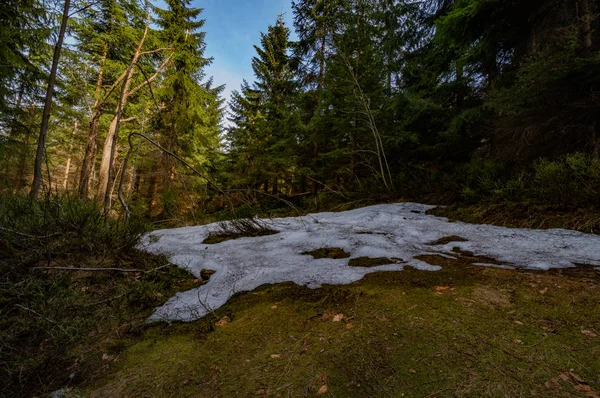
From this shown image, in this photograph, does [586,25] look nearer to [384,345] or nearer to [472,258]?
[472,258]

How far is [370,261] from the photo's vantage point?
2613mm

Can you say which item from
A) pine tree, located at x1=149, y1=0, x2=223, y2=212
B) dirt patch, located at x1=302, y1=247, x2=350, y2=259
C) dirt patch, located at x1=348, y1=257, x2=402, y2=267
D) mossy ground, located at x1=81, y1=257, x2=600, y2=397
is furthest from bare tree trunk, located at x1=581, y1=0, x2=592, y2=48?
pine tree, located at x1=149, y1=0, x2=223, y2=212

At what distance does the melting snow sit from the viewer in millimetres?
2180

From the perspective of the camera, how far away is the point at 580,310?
4.86 ft

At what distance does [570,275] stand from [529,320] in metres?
1.16

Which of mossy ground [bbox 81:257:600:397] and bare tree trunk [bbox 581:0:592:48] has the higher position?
bare tree trunk [bbox 581:0:592:48]

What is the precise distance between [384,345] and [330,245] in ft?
6.20

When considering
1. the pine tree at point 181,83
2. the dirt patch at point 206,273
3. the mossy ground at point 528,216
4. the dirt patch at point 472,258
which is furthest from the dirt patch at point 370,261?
the pine tree at point 181,83

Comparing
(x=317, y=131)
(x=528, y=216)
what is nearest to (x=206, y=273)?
(x=528, y=216)

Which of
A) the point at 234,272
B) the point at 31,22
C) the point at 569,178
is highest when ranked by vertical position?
the point at 31,22

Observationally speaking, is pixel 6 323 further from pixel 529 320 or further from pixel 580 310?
pixel 580 310

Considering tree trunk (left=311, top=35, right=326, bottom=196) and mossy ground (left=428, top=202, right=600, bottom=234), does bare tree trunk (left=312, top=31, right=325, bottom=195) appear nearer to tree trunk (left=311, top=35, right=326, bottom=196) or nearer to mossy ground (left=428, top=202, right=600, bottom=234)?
tree trunk (left=311, top=35, right=326, bottom=196)

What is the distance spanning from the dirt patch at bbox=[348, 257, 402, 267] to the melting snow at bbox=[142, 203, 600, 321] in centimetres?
8

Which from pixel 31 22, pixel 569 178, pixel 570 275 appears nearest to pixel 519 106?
pixel 569 178
